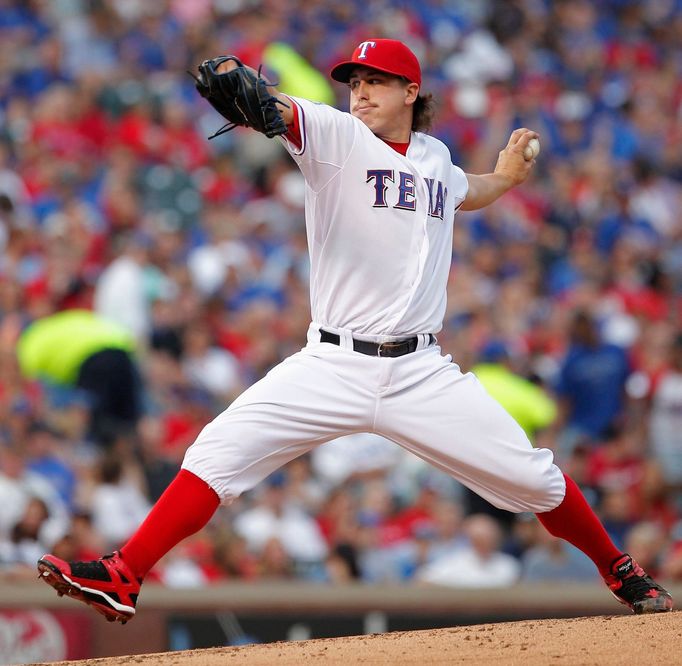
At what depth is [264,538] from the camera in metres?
7.64

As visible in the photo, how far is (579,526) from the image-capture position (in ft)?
14.9

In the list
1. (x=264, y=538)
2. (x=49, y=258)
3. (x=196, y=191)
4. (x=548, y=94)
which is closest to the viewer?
(x=264, y=538)

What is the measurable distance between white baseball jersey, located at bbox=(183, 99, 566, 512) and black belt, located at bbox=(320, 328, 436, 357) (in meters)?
0.01

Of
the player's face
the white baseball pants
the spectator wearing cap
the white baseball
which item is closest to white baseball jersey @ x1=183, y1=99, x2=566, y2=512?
the white baseball pants

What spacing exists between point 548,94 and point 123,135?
4.73 metres

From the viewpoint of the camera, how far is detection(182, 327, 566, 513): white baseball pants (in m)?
4.17

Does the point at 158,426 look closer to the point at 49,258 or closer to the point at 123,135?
the point at 49,258

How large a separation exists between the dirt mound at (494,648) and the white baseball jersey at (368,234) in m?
0.96

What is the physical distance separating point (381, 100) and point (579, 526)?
57.7 inches

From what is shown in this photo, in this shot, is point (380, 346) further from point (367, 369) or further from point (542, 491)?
point (542, 491)

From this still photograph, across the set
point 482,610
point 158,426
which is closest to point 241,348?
point 158,426

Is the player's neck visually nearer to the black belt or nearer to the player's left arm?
the player's left arm

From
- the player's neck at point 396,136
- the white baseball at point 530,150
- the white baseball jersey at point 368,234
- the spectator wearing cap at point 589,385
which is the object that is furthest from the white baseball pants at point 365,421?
the spectator wearing cap at point 589,385

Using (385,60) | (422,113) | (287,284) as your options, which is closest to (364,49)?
(385,60)
